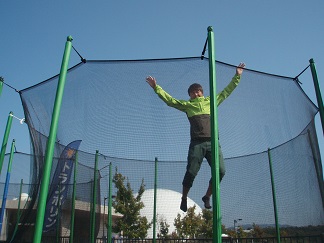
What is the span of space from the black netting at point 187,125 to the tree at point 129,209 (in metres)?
0.42

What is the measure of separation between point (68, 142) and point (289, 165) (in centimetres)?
264

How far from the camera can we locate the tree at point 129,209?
3734 millimetres

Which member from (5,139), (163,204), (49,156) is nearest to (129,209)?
(163,204)

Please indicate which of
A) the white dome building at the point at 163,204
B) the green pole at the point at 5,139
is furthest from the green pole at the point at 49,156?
the white dome building at the point at 163,204

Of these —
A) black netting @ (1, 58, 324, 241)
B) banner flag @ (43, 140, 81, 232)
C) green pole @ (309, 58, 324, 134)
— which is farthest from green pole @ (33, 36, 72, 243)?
green pole @ (309, 58, 324, 134)

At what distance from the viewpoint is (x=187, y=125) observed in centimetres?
305

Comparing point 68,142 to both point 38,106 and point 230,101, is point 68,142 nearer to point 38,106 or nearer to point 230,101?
point 38,106

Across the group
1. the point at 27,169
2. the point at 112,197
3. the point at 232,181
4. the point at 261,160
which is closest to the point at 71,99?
the point at 112,197

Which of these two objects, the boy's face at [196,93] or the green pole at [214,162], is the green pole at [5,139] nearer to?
the boy's face at [196,93]

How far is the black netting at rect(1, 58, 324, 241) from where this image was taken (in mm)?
A: 3014

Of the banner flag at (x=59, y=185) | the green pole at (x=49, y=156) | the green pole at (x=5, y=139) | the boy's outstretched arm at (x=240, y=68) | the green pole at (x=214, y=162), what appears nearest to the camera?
the green pole at (x=214, y=162)

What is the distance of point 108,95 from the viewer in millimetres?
3059

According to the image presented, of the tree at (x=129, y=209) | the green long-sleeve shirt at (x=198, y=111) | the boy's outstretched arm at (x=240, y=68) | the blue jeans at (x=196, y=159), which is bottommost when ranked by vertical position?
the tree at (x=129, y=209)

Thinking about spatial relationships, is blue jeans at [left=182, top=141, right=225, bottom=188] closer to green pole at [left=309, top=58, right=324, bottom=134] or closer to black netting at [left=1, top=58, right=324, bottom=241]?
black netting at [left=1, top=58, right=324, bottom=241]
